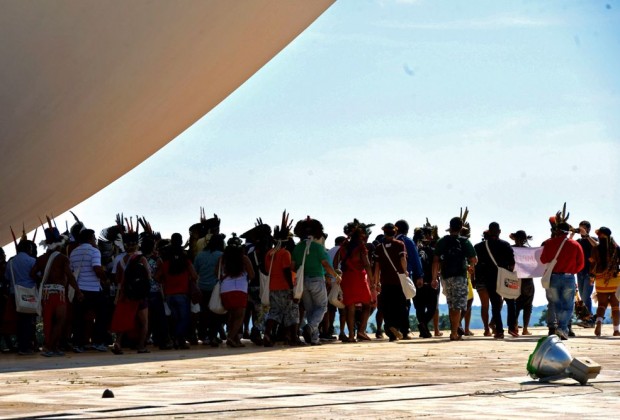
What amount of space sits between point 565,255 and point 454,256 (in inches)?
52.0

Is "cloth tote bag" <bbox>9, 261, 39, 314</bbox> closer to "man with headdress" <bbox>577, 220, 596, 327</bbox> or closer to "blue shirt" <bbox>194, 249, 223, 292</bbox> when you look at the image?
"blue shirt" <bbox>194, 249, 223, 292</bbox>

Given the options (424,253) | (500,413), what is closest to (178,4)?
(424,253)

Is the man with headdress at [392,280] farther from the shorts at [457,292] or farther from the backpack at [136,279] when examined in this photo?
the backpack at [136,279]

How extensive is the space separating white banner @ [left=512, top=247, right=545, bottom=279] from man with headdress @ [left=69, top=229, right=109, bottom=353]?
5.79m

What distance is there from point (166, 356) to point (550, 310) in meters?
5.25

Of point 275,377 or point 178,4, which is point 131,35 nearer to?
point 178,4

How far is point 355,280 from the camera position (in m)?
14.6

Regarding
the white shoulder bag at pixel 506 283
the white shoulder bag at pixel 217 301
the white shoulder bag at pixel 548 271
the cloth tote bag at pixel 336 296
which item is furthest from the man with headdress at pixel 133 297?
the white shoulder bag at pixel 548 271

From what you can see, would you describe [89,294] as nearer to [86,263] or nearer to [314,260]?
[86,263]

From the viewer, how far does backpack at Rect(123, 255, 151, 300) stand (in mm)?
12820

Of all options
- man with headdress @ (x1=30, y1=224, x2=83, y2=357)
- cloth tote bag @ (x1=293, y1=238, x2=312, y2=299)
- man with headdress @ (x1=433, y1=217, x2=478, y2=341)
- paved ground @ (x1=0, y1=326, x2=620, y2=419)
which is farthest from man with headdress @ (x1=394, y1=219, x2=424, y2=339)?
man with headdress @ (x1=30, y1=224, x2=83, y2=357)

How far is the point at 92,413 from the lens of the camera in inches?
238

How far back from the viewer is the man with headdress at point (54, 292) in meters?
12.5

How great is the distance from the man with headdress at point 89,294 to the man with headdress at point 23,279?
1.61 feet
